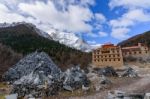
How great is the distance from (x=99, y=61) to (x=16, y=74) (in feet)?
120

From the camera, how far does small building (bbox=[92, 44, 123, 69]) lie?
215 feet

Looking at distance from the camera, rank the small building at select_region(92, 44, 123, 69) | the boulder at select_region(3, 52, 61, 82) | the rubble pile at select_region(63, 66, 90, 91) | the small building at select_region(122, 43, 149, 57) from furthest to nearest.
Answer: the small building at select_region(122, 43, 149, 57)
the small building at select_region(92, 44, 123, 69)
the boulder at select_region(3, 52, 61, 82)
the rubble pile at select_region(63, 66, 90, 91)

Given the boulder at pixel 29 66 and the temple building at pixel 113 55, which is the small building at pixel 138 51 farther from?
the boulder at pixel 29 66

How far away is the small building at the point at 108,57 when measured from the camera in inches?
2581

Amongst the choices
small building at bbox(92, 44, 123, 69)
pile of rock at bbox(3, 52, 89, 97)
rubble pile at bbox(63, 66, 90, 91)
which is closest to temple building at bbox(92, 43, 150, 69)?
small building at bbox(92, 44, 123, 69)

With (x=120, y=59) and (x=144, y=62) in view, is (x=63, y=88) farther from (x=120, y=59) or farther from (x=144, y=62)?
(x=144, y=62)

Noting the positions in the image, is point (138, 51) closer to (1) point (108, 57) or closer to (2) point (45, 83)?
(1) point (108, 57)

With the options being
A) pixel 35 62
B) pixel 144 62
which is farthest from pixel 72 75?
pixel 144 62

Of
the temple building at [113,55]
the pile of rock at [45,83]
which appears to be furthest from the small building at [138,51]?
the pile of rock at [45,83]

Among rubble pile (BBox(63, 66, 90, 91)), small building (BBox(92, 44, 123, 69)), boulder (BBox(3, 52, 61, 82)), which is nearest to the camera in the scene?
rubble pile (BBox(63, 66, 90, 91))

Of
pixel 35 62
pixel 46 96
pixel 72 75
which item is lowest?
pixel 46 96

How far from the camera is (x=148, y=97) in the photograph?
1481 centimetres

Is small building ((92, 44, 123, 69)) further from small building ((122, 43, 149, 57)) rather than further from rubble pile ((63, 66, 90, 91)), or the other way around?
rubble pile ((63, 66, 90, 91))

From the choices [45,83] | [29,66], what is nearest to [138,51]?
[29,66]
